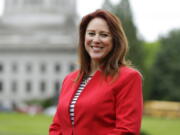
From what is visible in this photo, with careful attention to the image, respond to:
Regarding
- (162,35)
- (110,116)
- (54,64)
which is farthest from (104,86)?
(54,64)

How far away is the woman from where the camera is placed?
3.23 m

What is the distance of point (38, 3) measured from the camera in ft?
279

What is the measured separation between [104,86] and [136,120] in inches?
13.1

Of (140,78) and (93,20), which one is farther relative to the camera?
(93,20)

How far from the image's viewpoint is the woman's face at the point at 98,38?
346cm

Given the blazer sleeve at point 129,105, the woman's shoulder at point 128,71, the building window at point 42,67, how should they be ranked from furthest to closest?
the building window at point 42,67, the woman's shoulder at point 128,71, the blazer sleeve at point 129,105

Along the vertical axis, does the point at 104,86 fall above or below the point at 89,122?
above

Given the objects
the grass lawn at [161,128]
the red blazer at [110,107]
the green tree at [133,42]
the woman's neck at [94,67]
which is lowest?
the grass lawn at [161,128]

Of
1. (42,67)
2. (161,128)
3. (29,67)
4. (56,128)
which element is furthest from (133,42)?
(56,128)

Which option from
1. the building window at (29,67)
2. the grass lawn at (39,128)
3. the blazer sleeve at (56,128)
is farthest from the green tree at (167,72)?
the blazer sleeve at (56,128)

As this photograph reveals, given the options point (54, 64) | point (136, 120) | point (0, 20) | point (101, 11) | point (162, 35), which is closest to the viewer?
point (136, 120)

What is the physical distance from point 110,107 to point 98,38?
0.53 metres

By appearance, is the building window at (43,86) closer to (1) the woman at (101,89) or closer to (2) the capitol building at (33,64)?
(2) the capitol building at (33,64)

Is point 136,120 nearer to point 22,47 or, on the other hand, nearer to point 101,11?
point 101,11
